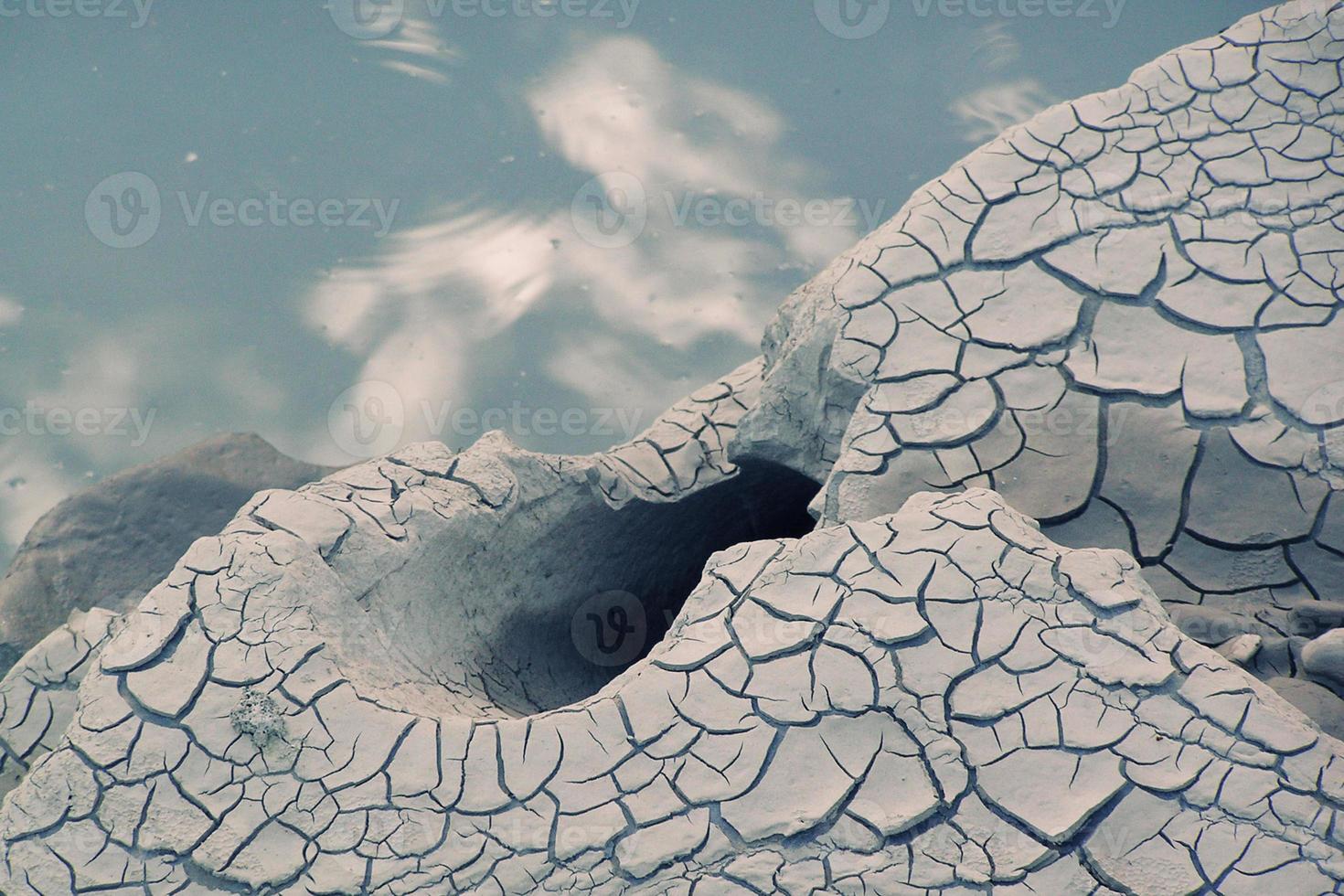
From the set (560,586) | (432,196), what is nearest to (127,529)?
(560,586)

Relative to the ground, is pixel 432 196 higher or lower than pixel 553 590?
higher

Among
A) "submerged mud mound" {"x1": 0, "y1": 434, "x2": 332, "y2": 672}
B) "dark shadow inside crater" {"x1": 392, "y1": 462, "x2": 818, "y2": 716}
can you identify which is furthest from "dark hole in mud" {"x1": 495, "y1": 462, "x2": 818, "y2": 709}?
"submerged mud mound" {"x1": 0, "y1": 434, "x2": 332, "y2": 672}

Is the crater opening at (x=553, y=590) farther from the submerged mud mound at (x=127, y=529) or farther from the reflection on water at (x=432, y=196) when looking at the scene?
the reflection on water at (x=432, y=196)

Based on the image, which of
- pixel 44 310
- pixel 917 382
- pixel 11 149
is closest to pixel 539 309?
pixel 44 310

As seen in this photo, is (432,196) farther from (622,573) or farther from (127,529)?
(622,573)

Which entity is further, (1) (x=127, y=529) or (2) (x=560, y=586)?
(1) (x=127, y=529)
